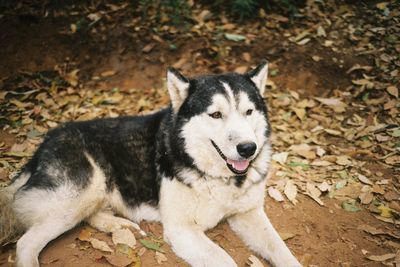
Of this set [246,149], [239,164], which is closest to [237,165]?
[239,164]

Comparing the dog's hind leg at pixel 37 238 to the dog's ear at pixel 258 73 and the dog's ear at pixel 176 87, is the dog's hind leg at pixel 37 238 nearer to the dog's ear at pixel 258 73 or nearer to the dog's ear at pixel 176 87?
the dog's ear at pixel 176 87

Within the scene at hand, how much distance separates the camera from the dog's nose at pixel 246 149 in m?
3.20

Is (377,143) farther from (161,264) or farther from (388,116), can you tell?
(161,264)

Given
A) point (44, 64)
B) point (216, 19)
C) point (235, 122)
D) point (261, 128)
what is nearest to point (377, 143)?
point (261, 128)

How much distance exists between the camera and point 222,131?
337 centimetres

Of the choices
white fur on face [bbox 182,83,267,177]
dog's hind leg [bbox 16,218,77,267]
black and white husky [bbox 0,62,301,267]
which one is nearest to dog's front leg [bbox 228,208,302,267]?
black and white husky [bbox 0,62,301,267]

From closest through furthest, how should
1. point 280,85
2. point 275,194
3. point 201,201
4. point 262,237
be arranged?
point 201,201 < point 262,237 < point 275,194 < point 280,85

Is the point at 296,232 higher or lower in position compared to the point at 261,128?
lower

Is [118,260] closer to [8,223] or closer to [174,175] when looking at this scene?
[174,175]

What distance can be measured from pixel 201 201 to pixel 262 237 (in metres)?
0.74

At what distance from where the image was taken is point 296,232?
4.06 metres

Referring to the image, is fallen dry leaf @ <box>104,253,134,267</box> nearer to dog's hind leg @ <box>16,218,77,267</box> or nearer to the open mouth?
dog's hind leg @ <box>16,218,77,267</box>

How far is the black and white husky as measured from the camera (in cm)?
341

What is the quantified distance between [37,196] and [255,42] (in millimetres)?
5269
